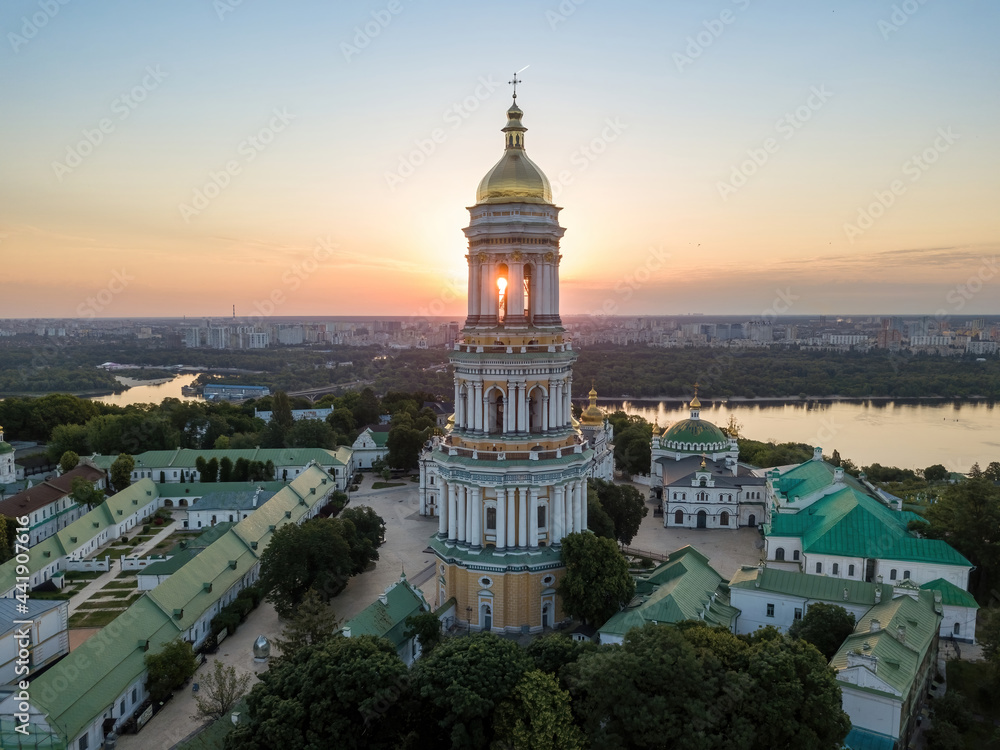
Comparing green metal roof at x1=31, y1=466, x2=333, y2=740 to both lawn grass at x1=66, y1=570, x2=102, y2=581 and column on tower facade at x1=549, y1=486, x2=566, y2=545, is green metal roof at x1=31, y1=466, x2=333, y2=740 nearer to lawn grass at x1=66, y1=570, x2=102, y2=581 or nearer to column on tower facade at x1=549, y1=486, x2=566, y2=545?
lawn grass at x1=66, y1=570, x2=102, y2=581

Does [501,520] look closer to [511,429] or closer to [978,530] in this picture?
[511,429]

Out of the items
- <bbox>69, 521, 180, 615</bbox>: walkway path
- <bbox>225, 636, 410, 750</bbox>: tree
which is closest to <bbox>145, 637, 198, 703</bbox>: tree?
<bbox>225, 636, 410, 750</bbox>: tree

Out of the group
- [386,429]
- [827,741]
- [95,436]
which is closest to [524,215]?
[827,741]

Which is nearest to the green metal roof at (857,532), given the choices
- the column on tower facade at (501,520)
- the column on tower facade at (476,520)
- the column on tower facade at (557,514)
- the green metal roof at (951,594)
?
the green metal roof at (951,594)

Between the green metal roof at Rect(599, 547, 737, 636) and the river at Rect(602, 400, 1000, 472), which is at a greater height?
the green metal roof at Rect(599, 547, 737, 636)

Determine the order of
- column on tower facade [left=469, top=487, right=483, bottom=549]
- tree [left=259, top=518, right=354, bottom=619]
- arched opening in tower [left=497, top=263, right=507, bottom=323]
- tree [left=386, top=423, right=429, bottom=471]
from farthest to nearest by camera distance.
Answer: tree [left=386, top=423, right=429, bottom=471] → tree [left=259, top=518, right=354, bottom=619] → arched opening in tower [left=497, top=263, right=507, bottom=323] → column on tower facade [left=469, top=487, right=483, bottom=549]

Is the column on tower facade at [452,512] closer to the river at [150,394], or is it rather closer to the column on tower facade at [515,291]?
the column on tower facade at [515,291]

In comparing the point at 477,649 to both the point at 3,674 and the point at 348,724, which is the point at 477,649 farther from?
the point at 3,674
